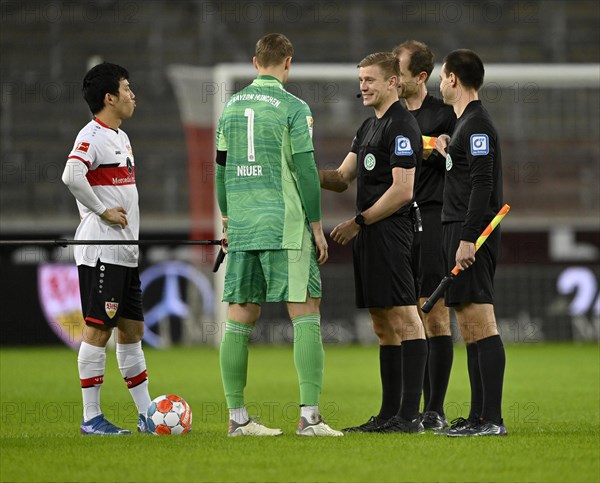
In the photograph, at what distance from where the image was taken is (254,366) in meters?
12.4

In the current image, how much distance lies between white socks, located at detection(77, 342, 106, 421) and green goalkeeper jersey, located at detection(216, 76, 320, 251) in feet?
3.88

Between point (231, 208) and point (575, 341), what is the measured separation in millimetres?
10769

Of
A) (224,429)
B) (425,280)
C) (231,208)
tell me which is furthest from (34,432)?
(425,280)

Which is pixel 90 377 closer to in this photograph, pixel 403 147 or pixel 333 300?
pixel 403 147

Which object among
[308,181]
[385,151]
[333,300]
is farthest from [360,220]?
[333,300]

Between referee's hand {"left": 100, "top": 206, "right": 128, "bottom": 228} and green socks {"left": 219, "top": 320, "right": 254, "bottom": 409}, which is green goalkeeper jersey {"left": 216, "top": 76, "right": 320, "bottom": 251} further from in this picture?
referee's hand {"left": 100, "top": 206, "right": 128, "bottom": 228}

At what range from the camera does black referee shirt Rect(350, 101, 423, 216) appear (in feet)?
20.4

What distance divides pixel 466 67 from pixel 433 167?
0.94 meters

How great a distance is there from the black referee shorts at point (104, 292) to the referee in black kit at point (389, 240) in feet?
4.29

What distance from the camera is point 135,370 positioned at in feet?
22.1

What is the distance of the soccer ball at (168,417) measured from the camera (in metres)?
6.30

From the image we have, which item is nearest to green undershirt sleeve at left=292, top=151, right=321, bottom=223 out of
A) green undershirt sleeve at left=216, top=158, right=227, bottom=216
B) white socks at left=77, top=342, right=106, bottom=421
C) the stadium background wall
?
green undershirt sleeve at left=216, top=158, right=227, bottom=216

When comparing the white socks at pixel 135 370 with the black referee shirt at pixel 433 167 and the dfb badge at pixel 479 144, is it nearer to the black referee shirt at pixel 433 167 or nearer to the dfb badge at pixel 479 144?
the black referee shirt at pixel 433 167

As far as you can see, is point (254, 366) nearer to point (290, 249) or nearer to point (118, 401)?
point (118, 401)
